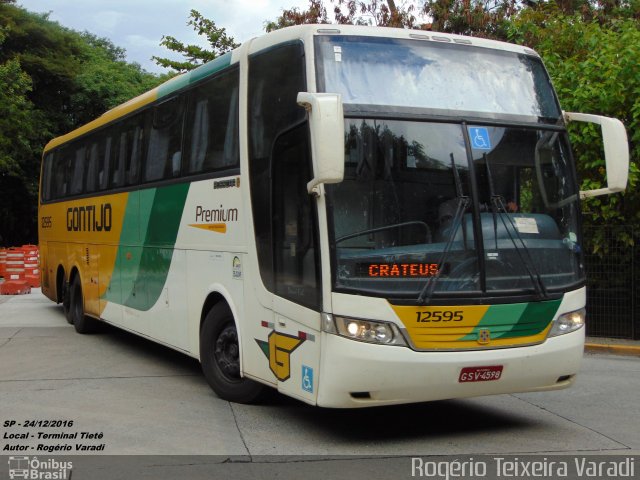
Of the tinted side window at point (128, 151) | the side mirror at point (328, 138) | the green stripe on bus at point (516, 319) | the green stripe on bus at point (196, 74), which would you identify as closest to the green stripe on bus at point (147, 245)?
the tinted side window at point (128, 151)

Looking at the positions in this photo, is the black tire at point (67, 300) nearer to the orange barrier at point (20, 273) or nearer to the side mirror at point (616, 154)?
the orange barrier at point (20, 273)

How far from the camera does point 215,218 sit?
316 inches

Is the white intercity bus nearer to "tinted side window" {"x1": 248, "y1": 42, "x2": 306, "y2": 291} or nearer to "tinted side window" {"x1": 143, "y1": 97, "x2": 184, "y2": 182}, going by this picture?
"tinted side window" {"x1": 248, "y1": 42, "x2": 306, "y2": 291}

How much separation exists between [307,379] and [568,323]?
219 centimetres

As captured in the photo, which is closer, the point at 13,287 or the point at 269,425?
the point at 269,425

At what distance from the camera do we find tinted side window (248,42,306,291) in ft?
21.8

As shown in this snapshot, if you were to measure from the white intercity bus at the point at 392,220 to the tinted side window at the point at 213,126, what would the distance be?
4 cm

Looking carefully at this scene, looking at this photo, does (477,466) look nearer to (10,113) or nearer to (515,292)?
(515,292)

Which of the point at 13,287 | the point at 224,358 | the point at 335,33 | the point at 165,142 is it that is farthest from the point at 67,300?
the point at 335,33

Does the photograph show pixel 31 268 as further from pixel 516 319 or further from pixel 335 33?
pixel 516 319

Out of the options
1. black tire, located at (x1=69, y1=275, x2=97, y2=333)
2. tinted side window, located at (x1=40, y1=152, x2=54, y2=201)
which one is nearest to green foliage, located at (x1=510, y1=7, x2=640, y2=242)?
black tire, located at (x1=69, y1=275, x2=97, y2=333)

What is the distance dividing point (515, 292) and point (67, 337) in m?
8.58

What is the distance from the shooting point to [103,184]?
12.0 meters

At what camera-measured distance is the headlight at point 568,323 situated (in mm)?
6539
